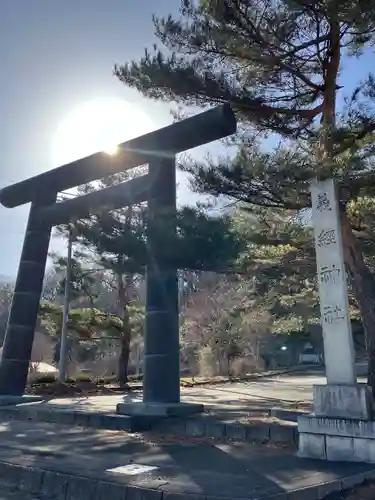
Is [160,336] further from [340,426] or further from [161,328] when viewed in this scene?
[340,426]

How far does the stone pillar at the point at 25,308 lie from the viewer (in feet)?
33.0

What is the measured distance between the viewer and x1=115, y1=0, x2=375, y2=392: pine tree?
6285 mm

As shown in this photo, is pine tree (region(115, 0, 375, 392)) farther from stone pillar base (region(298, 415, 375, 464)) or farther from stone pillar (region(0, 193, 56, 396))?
stone pillar (region(0, 193, 56, 396))

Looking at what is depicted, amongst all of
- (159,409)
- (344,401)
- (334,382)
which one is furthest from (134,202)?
(344,401)

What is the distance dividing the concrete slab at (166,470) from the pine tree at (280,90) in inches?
114

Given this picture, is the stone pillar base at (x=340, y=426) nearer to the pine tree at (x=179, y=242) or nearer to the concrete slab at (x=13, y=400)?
the pine tree at (x=179, y=242)

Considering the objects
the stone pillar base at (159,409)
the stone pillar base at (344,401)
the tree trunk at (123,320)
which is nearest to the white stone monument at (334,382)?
the stone pillar base at (344,401)

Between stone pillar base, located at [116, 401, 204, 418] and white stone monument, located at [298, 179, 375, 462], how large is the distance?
2586 millimetres

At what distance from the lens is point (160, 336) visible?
7.80m

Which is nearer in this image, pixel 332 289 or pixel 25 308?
pixel 332 289

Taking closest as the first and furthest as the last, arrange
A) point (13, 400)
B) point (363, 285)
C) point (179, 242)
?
point (363, 285), point (179, 242), point (13, 400)

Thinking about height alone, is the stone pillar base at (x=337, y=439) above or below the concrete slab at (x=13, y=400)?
below

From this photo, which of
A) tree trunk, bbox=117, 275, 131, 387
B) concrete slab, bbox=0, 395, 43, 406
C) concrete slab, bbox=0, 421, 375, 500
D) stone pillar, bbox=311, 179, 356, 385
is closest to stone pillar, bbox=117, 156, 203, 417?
concrete slab, bbox=0, 421, 375, 500

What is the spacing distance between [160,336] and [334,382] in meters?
3.42
